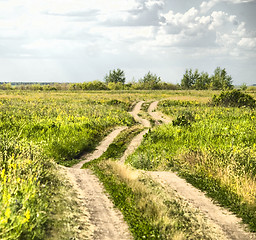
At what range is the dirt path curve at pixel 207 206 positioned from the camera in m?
7.60

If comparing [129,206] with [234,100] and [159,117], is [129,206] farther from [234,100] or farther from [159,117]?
[234,100]

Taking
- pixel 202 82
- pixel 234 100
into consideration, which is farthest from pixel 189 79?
pixel 234 100

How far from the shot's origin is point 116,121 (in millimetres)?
29109

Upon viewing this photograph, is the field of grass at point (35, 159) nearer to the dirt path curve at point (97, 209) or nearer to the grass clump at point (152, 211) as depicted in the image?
the dirt path curve at point (97, 209)

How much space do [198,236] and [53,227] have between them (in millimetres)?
3547

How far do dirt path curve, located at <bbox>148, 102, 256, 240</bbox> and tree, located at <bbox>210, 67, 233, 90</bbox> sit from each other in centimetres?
11841

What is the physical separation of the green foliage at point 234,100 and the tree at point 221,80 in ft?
277

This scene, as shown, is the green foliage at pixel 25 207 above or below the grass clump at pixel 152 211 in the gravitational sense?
above

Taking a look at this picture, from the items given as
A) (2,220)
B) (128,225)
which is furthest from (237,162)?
(2,220)

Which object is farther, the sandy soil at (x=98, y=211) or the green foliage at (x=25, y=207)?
the sandy soil at (x=98, y=211)

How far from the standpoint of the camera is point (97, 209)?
8.08 meters

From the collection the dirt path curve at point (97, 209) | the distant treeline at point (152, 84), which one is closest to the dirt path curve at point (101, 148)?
the dirt path curve at point (97, 209)

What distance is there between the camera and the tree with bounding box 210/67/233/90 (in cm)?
12660

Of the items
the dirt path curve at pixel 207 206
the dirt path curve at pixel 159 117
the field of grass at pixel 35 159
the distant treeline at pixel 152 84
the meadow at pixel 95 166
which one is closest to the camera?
the field of grass at pixel 35 159
